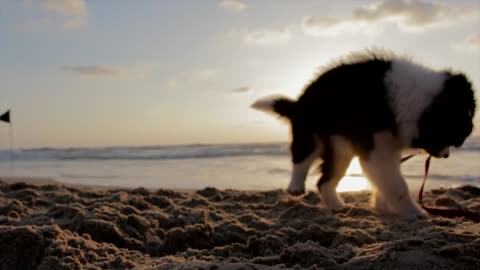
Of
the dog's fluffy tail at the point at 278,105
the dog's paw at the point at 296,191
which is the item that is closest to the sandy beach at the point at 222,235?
the dog's paw at the point at 296,191

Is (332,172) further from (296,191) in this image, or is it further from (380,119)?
(380,119)

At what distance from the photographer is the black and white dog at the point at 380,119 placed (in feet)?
13.5

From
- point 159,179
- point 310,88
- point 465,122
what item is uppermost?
point 310,88

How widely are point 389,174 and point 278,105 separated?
136 centimetres

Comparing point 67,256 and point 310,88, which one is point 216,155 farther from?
point 67,256

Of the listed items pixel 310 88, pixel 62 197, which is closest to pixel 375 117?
pixel 310 88

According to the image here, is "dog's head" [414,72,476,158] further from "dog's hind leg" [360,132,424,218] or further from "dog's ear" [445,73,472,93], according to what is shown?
"dog's hind leg" [360,132,424,218]

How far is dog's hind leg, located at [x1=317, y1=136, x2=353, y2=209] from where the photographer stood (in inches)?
189

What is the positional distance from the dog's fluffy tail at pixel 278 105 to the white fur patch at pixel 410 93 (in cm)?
111

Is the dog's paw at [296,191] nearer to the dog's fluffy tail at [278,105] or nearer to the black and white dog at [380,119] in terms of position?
the black and white dog at [380,119]

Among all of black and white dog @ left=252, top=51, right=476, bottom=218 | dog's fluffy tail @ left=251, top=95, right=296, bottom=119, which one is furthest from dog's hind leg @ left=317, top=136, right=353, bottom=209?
dog's fluffy tail @ left=251, top=95, right=296, bottom=119

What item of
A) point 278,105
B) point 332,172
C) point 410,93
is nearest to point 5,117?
point 278,105

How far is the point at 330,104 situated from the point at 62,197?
2825 mm

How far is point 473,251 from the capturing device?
2.22 m
